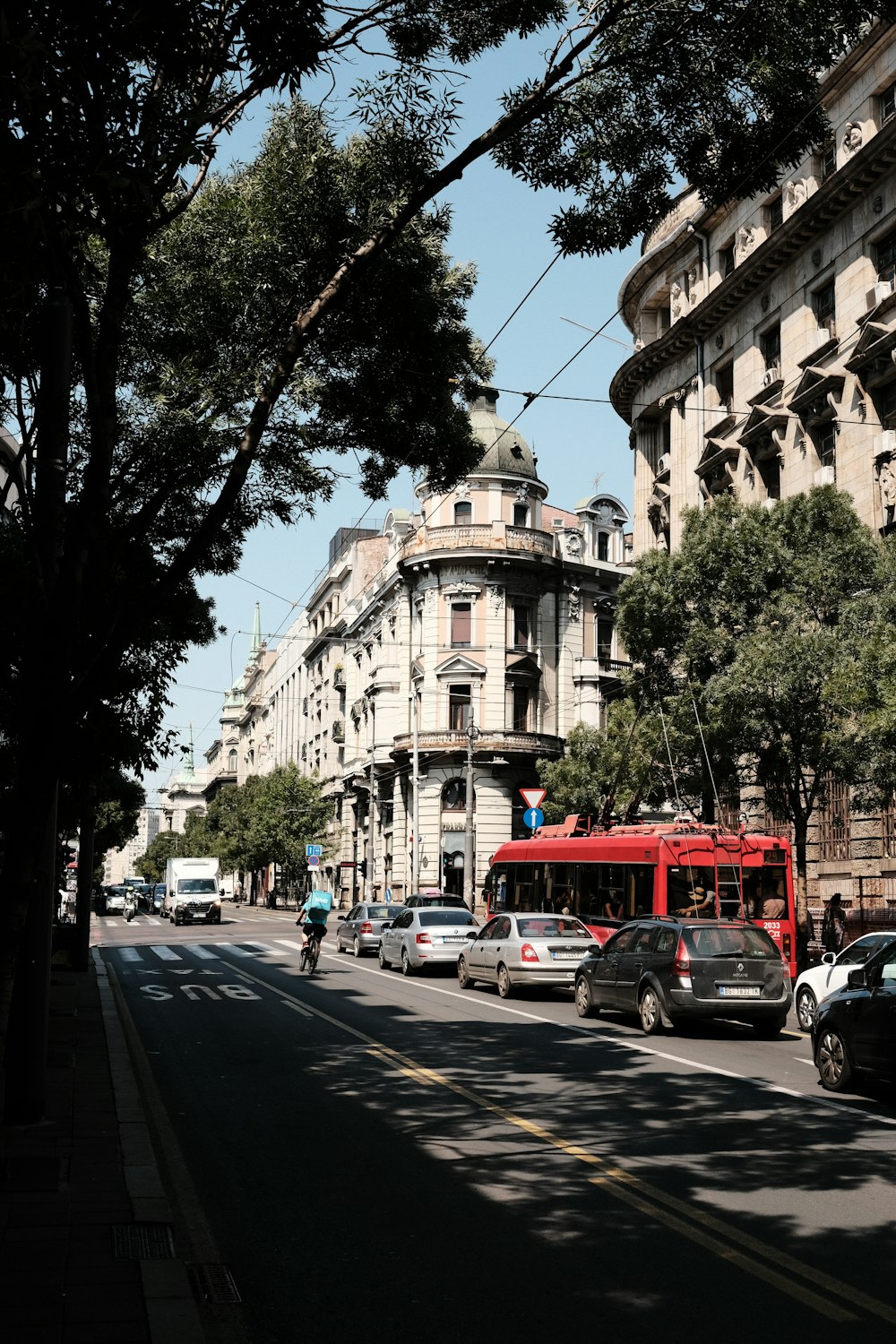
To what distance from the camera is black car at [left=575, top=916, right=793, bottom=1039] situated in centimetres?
Answer: 1664

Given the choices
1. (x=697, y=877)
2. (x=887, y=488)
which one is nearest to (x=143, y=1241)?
(x=697, y=877)

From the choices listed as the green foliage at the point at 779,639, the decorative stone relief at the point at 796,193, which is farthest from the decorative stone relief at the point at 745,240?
the green foliage at the point at 779,639

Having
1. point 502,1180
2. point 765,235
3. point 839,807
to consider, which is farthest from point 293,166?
point 765,235

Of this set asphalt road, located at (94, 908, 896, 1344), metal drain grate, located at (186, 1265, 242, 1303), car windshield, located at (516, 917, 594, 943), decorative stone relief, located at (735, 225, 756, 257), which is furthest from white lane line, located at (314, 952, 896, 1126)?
decorative stone relief, located at (735, 225, 756, 257)

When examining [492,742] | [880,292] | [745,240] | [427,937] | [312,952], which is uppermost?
[745,240]

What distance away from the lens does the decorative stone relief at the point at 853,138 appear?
31.4m

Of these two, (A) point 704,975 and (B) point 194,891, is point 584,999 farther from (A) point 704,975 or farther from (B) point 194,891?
(B) point 194,891

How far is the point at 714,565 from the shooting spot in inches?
1035

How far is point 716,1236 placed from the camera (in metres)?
7.17

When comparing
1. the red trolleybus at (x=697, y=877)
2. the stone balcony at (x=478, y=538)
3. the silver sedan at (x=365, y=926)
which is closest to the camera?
the red trolleybus at (x=697, y=877)

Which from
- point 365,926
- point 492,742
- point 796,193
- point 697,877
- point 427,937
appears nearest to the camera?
point 697,877

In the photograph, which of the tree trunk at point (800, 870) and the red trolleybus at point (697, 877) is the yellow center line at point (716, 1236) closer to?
the red trolleybus at point (697, 877)

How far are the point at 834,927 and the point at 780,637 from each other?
8.11 metres

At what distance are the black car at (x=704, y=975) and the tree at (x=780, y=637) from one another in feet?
15.6
